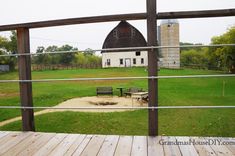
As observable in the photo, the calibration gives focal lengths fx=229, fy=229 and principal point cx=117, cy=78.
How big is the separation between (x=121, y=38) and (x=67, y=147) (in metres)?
1.03

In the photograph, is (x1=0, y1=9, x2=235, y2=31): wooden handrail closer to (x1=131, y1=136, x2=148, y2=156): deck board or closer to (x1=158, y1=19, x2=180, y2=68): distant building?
(x1=158, y1=19, x2=180, y2=68): distant building

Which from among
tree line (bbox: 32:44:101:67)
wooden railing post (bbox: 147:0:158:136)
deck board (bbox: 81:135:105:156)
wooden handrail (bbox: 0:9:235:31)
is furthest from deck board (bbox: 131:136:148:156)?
tree line (bbox: 32:44:101:67)

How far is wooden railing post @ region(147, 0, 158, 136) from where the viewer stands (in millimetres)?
1868

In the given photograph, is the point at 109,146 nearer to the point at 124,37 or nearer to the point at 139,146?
the point at 139,146

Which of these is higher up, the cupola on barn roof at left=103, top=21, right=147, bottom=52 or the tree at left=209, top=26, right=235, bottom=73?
the tree at left=209, top=26, right=235, bottom=73

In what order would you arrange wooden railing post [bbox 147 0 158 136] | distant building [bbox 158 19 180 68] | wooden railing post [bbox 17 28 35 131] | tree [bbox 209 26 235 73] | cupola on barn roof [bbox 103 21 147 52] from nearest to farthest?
wooden railing post [bbox 147 0 158 136]
cupola on barn roof [bbox 103 21 147 52]
wooden railing post [bbox 17 28 35 131]
distant building [bbox 158 19 180 68]
tree [bbox 209 26 235 73]

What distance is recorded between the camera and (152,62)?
75.5 inches

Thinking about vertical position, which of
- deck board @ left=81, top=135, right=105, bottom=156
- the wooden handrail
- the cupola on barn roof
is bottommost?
deck board @ left=81, top=135, right=105, bottom=156

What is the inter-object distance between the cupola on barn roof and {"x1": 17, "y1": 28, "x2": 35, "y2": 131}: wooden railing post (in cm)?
74

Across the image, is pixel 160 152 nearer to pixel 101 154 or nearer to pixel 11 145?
pixel 101 154

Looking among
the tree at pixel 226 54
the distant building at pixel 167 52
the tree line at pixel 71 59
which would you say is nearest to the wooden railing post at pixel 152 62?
the distant building at pixel 167 52

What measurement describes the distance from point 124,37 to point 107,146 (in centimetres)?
95

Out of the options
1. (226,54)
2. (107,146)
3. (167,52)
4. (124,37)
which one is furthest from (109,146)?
(226,54)

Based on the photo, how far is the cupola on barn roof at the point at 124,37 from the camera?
1987 mm
